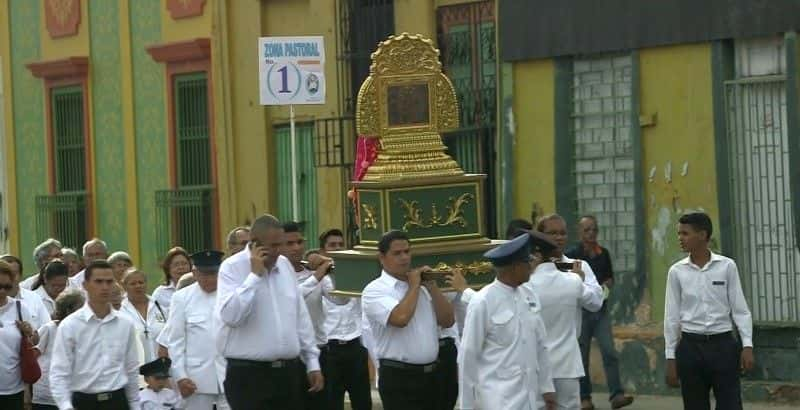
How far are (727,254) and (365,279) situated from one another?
6.22m

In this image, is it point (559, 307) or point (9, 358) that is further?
point (9, 358)

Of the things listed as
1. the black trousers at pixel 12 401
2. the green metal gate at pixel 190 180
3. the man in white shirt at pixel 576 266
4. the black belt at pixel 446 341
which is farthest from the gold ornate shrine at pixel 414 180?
the green metal gate at pixel 190 180

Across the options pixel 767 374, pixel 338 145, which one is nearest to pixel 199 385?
pixel 767 374

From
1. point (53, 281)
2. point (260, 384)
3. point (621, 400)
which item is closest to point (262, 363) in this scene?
point (260, 384)

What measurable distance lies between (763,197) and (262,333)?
7205 millimetres

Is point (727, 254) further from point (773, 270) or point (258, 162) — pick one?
point (258, 162)

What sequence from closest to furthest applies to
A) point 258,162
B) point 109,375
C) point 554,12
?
point 109,375 < point 554,12 < point 258,162

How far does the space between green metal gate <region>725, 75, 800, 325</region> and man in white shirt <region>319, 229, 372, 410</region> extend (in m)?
4.19

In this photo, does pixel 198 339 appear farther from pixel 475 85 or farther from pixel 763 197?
pixel 475 85

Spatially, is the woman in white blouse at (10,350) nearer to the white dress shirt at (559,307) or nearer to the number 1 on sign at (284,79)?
the white dress shirt at (559,307)

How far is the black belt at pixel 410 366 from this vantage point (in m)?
14.3

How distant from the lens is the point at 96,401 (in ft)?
47.6

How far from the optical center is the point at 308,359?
14742 millimetres

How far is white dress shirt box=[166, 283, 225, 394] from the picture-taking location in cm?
1623
